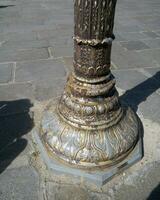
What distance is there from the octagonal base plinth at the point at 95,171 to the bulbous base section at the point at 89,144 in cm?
4

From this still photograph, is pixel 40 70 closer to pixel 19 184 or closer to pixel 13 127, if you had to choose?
pixel 13 127

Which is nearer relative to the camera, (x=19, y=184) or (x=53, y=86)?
(x=19, y=184)

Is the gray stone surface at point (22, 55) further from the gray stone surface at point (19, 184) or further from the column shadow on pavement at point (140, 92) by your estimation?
the gray stone surface at point (19, 184)

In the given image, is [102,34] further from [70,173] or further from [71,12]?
[71,12]

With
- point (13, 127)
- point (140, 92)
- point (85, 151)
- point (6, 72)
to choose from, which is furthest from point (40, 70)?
point (85, 151)

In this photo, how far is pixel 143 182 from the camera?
2.37m

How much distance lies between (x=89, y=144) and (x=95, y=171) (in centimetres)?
25

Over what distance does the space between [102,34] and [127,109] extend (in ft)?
3.31

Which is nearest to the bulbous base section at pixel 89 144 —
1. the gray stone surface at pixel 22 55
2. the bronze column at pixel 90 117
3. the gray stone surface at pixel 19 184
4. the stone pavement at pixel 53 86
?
the bronze column at pixel 90 117

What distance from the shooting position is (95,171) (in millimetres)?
2404

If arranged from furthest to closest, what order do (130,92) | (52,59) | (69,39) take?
(69,39) < (52,59) < (130,92)

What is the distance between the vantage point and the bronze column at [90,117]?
223 centimetres

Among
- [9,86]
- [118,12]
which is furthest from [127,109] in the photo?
[118,12]

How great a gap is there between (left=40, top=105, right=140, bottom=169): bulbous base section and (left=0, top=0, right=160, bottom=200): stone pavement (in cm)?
17
